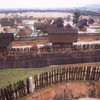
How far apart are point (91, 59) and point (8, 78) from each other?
10837 mm

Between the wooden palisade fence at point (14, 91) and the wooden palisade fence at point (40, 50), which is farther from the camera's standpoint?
the wooden palisade fence at point (40, 50)

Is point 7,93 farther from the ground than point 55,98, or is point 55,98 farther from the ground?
point 7,93

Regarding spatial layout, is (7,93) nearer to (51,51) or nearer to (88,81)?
(88,81)

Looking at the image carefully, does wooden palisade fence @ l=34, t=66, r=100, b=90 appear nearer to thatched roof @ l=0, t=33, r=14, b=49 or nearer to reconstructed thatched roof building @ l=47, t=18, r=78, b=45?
thatched roof @ l=0, t=33, r=14, b=49

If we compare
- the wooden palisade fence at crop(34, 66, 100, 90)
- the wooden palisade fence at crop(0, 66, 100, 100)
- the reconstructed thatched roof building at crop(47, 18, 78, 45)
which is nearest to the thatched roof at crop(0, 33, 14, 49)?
the reconstructed thatched roof building at crop(47, 18, 78, 45)

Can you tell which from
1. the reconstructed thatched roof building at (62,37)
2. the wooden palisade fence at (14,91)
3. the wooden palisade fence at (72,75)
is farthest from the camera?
the reconstructed thatched roof building at (62,37)

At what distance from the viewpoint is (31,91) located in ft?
50.0

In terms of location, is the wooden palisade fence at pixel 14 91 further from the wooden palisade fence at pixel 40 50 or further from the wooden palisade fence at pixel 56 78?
the wooden palisade fence at pixel 40 50

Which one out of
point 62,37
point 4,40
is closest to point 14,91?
point 4,40

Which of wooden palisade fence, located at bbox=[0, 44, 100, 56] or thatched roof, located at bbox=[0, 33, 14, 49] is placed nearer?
wooden palisade fence, located at bbox=[0, 44, 100, 56]

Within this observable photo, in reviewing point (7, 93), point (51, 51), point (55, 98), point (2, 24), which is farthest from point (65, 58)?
point (2, 24)

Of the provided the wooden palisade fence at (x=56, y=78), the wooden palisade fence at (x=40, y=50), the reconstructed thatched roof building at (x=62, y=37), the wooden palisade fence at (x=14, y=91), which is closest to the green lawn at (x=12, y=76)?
the wooden palisade fence at (x=56, y=78)

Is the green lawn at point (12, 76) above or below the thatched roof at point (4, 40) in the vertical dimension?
below

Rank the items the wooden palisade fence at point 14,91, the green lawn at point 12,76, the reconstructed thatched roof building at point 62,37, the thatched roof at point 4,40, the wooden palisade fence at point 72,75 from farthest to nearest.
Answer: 1. the reconstructed thatched roof building at point 62,37
2. the thatched roof at point 4,40
3. the green lawn at point 12,76
4. the wooden palisade fence at point 72,75
5. the wooden palisade fence at point 14,91
